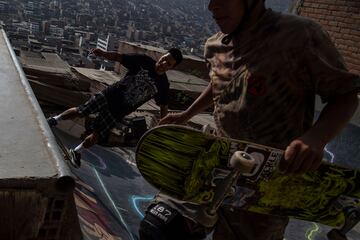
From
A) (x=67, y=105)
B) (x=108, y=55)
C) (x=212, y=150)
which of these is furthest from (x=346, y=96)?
(x=67, y=105)

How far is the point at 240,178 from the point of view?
2.39 metres

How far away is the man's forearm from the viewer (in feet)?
6.87

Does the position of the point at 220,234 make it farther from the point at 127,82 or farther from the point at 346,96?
the point at 127,82

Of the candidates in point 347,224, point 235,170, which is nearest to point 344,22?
point 347,224

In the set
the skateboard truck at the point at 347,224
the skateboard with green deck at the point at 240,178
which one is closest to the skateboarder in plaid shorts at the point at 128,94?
the skateboard with green deck at the point at 240,178

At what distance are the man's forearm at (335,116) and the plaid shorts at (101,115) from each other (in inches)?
203

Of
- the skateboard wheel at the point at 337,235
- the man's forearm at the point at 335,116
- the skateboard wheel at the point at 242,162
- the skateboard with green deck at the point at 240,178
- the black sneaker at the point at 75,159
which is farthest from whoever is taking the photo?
the black sneaker at the point at 75,159

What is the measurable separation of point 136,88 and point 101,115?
2.51 feet

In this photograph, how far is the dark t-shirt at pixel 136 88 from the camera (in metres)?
6.87

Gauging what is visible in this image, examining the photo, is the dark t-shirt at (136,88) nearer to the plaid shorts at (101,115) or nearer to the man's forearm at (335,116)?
the plaid shorts at (101,115)

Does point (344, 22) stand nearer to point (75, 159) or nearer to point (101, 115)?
point (101, 115)

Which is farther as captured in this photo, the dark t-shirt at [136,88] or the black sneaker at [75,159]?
the dark t-shirt at [136,88]

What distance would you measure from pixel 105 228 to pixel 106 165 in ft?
9.80

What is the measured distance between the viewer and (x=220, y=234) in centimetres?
252
